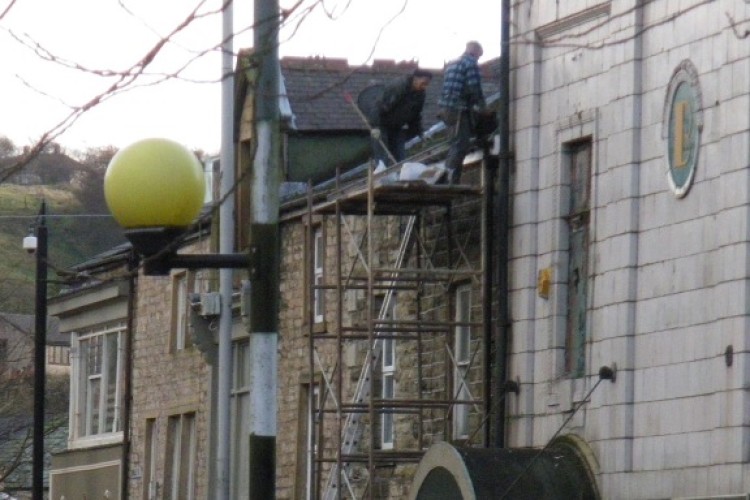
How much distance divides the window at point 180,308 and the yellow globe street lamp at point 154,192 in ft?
71.1

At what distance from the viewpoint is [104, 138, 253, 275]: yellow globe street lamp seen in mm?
8900

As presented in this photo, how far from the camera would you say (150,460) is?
105ft

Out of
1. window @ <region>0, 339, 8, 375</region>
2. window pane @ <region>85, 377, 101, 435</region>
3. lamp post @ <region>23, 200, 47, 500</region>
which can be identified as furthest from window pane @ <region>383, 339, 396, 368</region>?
window pane @ <region>85, 377, 101, 435</region>

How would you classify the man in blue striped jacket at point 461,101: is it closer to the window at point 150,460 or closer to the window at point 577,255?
the window at point 577,255

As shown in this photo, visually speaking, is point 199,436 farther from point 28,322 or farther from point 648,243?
point 28,322

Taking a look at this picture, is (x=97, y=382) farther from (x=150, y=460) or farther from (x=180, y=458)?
(x=180, y=458)

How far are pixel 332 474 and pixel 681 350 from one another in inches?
298

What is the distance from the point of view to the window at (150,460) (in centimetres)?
3164

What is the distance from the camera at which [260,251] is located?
29.3ft

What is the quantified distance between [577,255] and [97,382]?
735 inches

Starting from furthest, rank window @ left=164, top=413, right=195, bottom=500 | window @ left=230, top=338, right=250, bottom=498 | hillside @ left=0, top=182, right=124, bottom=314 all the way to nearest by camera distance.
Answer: hillside @ left=0, top=182, right=124, bottom=314, window @ left=164, top=413, right=195, bottom=500, window @ left=230, top=338, right=250, bottom=498

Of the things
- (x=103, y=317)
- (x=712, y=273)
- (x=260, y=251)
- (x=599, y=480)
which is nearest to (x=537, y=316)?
(x=599, y=480)

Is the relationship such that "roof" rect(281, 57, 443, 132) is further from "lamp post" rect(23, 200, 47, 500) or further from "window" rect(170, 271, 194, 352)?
"window" rect(170, 271, 194, 352)

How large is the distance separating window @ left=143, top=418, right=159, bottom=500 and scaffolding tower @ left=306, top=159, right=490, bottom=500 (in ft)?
25.1
